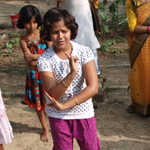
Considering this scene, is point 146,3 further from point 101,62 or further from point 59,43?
point 101,62

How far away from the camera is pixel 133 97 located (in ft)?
13.4

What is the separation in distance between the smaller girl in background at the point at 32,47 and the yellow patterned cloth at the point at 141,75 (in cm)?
136

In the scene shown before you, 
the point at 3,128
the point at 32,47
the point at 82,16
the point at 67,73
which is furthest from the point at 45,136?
the point at 82,16

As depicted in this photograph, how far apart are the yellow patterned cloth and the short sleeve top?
1.82m

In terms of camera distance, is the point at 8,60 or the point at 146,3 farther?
the point at 8,60

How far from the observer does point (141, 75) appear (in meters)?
3.87

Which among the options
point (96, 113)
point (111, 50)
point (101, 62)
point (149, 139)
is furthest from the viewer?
point (111, 50)

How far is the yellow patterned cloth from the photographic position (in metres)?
3.63

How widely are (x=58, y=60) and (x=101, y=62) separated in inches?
179

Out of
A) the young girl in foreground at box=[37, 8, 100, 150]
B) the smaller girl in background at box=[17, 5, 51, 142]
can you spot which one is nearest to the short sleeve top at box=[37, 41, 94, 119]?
the young girl in foreground at box=[37, 8, 100, 150]

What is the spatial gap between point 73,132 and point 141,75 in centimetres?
200

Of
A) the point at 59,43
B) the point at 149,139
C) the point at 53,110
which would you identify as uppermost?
the point at 59,43

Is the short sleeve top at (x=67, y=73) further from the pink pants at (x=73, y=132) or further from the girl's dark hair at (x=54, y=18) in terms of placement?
the girl's dark hair at (x=54, y=18)

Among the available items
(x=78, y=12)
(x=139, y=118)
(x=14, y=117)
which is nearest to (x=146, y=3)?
(x=78, y=12)
